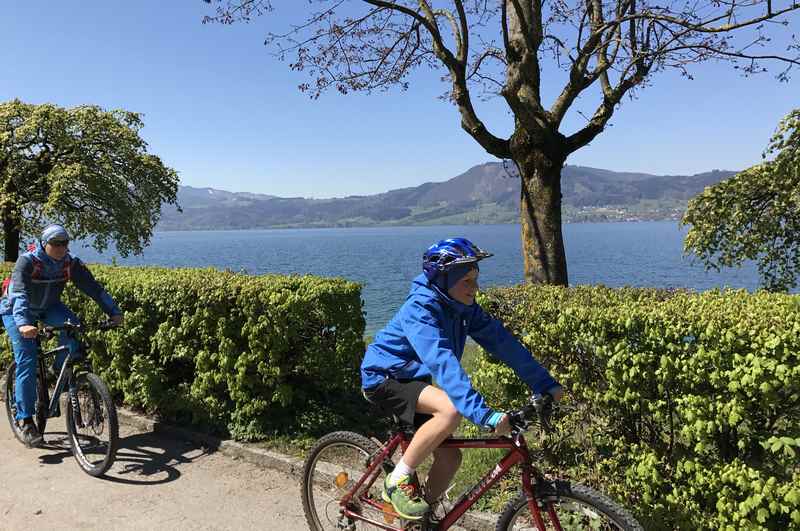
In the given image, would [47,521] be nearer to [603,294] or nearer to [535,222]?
[603,294]

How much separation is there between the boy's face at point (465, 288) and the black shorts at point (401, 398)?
0.57m

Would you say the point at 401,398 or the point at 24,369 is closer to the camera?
the point at 401,398

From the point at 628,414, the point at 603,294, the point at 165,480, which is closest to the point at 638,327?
the point at 628,414

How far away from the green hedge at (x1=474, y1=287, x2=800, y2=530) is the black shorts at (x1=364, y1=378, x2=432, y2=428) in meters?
1.05

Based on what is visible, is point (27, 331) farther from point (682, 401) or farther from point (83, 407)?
point (682, 401)

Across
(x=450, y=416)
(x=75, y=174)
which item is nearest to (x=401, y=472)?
(x=450, y=416)

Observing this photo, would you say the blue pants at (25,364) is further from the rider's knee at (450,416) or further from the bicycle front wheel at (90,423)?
the rider's knee at (450,416)

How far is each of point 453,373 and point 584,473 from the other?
209cm

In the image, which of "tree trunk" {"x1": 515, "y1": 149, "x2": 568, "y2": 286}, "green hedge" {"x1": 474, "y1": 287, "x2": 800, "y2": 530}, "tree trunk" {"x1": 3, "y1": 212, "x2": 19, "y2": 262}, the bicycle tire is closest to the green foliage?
"tree trunk" {"x1": 515, "y1": 149, "x2": 568, "y2": 286}

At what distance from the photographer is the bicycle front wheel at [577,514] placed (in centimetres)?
274

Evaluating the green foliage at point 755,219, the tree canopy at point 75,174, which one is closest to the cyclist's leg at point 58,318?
the green foliage at point 755,219

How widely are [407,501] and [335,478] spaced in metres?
0.86

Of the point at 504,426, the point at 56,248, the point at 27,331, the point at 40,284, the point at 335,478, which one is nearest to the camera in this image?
the point at 504,426

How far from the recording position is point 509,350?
135 inches
